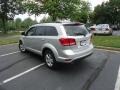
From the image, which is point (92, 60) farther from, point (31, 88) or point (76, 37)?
point (31, 88)

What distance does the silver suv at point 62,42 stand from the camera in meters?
6.27

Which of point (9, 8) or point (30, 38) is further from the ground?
point (9, 8)

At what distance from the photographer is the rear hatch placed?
638cm

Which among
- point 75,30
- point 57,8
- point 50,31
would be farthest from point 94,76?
point 57,8

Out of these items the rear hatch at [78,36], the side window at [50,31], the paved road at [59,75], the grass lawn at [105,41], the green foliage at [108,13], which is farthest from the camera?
the green foliage at [108,13]

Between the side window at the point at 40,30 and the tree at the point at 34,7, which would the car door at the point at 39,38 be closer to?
the side window at the point at 40,30

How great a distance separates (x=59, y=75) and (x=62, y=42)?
1.12 meters

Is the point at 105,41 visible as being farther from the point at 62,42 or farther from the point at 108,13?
the point at 108,13

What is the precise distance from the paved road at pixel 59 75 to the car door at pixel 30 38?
818 millimetres

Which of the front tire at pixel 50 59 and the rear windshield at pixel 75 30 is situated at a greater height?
the rear windshield at pixel 75 30

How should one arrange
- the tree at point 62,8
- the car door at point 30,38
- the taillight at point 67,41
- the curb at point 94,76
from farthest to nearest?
Answer: the tree at point 62,8
the car door at point 30,38
the taillight at point 67,41
the curb at point 94,76

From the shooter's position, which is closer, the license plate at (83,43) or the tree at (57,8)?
the license plate at (83,43)

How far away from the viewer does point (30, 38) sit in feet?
28.0

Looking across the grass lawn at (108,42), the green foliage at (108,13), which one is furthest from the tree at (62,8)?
the green foliage at (108,13)
